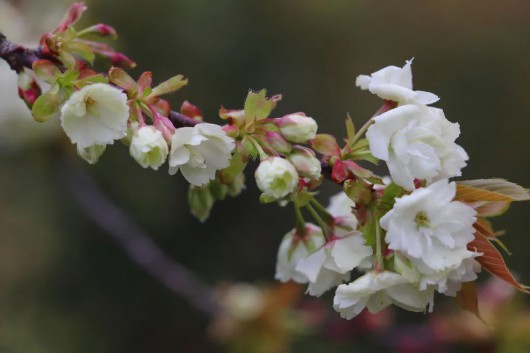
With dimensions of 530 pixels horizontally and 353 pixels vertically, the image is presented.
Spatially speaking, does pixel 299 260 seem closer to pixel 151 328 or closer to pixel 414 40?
pixel 151 328

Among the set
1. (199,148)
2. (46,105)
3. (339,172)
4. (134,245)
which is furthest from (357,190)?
(134,245)

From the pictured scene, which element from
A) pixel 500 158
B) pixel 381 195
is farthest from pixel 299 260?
pixel 500 158

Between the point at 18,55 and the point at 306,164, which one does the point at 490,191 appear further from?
the point at 18,55

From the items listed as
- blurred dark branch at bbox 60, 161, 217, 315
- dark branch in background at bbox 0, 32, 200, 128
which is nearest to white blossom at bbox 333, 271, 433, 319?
dark branch in background at bbox 0, 32, 200, 128

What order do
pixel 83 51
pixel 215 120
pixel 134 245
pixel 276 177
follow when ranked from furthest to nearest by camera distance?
1. pixel 215 120
2. pixel 134 245
3. pixel 83 51
4. pixel 276 177

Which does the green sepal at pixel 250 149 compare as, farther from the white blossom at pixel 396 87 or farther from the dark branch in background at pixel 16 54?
the dark branch in background at pixel 16 54
